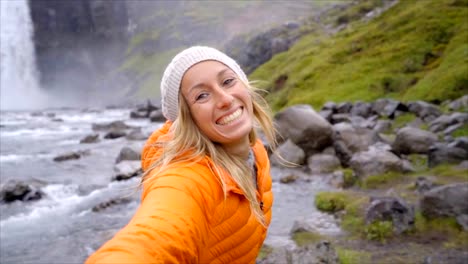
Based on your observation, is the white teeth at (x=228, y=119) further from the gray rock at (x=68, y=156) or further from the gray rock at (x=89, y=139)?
the gray rock at (x=89, y=139)

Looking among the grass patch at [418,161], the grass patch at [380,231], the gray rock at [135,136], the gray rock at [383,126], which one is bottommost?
the gray rock at [135,136]

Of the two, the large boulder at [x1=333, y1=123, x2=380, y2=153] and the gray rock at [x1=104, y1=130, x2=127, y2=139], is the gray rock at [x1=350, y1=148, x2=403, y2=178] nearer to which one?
the large boulder at [x1=333, y1=123, x2=380, y2=153]

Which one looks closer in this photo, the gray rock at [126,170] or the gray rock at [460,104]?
the gray rock at [126,170]

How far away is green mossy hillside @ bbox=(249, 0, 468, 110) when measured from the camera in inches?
1215

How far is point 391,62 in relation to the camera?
41406 millimetres

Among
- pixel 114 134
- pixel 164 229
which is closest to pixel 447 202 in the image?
pixel 164 229

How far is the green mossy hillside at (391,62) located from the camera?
1215 inches

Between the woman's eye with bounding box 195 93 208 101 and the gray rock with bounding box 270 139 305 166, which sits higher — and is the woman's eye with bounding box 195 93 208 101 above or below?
above

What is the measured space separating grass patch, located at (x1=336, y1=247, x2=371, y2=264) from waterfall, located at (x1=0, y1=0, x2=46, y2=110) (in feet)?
306

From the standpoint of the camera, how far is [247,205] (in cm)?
328

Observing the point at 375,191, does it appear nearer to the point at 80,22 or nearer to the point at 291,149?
the point at 291,149

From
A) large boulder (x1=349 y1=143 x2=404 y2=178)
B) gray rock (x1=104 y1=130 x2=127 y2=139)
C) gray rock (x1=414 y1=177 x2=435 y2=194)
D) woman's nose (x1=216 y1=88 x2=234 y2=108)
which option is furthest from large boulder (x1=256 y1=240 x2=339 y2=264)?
gray rock (x1=104 y1=130 x2=127 y2=139)

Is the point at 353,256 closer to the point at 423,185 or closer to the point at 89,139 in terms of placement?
the point at 423,185

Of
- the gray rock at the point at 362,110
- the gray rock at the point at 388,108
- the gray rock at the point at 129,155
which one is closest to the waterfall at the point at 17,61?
the gray rock at the point at 129,155
